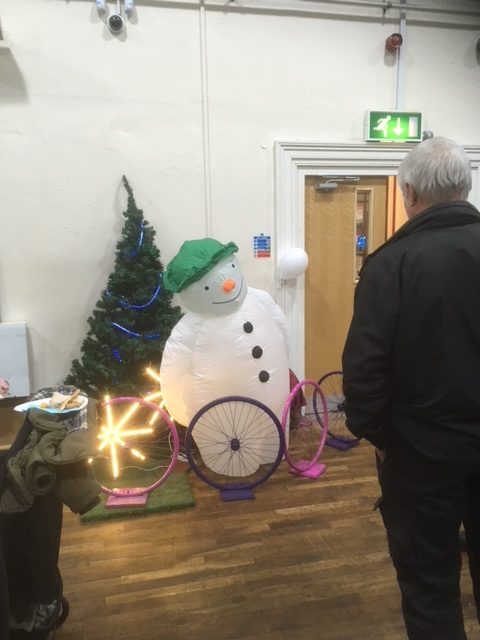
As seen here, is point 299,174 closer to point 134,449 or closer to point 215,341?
point 215,341

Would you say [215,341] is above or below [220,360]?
above

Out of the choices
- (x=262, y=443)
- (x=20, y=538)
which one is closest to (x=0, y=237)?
(x=262, y=443)

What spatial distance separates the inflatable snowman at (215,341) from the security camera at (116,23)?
1.56 m

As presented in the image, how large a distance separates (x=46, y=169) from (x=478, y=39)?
11.0 feet

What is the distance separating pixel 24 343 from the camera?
3.30m

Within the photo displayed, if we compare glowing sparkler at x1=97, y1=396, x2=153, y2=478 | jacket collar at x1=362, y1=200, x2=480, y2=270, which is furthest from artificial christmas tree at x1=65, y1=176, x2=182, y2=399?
jacket collar at x1=362, y1=200, x2=480, y2=270

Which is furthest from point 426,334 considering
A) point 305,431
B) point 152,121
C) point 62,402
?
point 152,121

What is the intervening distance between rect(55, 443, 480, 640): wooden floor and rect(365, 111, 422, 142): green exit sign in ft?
8.28

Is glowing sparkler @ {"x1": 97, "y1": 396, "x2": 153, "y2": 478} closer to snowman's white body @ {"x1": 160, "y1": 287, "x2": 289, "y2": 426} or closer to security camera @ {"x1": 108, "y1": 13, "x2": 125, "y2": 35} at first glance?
snowman's white body @ {"x1": 160, "y1": 287, "x2": 289, "y2": 426}

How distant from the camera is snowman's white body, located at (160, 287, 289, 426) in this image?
2.87 metres

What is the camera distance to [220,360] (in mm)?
2863

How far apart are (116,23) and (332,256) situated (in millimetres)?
2171

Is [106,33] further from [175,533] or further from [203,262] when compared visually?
[175,533]

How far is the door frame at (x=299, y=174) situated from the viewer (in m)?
3.65
